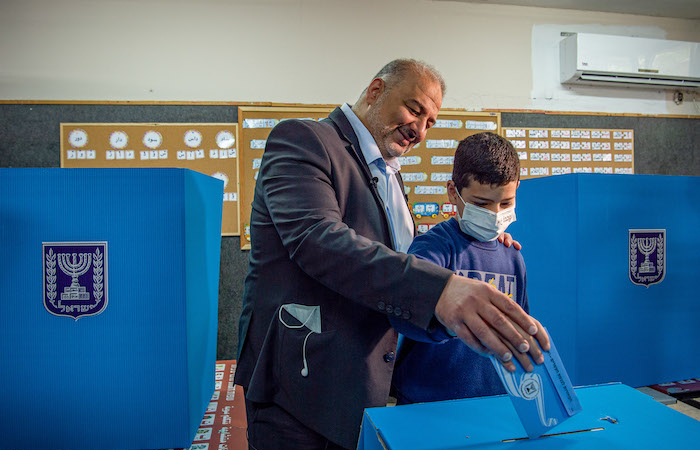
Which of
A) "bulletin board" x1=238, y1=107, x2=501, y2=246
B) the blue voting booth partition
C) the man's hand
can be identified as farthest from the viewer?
"bulletin board" x1=238, y1=107, x2=501, y2=246

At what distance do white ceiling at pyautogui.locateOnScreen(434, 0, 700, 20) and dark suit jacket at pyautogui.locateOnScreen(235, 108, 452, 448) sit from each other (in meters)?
2.87

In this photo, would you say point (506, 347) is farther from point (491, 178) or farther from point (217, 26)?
point (217, 26)

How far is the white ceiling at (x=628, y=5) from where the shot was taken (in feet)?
10.4

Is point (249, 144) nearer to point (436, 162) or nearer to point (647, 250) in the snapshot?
point (436, 162)

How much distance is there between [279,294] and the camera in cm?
83

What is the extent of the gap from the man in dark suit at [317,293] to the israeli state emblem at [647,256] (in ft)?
2.91

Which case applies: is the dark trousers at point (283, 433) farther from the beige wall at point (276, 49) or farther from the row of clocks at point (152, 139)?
the beige wall at point (276, 49)

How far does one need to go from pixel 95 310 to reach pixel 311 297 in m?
0.56

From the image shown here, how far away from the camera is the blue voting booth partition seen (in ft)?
4.16

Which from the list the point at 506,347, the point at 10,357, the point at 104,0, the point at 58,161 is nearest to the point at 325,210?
the point at 506,347

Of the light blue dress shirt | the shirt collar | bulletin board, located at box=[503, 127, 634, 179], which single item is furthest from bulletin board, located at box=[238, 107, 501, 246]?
the shirt collar

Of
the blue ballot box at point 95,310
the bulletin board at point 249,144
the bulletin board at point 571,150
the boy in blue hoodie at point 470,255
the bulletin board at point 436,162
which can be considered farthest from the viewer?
the bulletin board at point 571,150

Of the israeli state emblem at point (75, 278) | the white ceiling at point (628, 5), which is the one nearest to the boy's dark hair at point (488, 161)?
the israeli state emblem at point (75, 278)

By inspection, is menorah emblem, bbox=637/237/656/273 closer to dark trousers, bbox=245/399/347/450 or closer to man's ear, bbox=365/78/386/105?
man's ear, bbox=365/78/386/105
